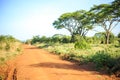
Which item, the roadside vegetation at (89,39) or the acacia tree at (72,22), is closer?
the roadside vegetation at (89,39)

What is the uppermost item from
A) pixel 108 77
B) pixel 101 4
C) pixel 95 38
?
pixel 101 4

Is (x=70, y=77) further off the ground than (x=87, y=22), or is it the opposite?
(x=87, y=22)

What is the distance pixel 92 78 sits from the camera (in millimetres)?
9922

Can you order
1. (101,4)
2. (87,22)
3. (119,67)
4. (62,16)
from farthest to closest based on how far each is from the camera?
(62,16) < (87,22) < (101,4) < (119,67)

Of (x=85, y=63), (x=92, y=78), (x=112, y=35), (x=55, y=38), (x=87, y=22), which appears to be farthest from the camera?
(x=55, y=38)

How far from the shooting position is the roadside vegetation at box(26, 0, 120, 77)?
14581mm

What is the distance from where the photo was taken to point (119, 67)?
37.1 ft

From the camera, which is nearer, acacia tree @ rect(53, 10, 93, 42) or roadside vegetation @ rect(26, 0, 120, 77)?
roadside vegetation @ rect(26, 0, 120, 77)

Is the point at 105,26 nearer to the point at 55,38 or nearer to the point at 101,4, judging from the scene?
the point at 101,4

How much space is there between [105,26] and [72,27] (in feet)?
45.5

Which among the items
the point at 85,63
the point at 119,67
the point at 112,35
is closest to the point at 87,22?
the point at 112,35

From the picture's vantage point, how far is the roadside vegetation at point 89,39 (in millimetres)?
14581

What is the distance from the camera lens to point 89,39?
57.2m

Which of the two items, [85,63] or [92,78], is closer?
[92,78]
